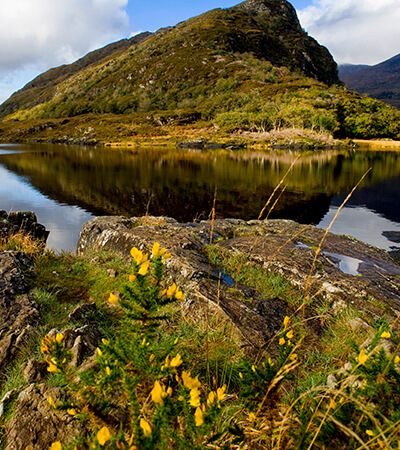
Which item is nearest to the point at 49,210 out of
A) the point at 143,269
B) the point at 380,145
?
the point at 143,269

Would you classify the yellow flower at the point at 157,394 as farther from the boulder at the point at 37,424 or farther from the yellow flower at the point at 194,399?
the boulder at the point at 37,424

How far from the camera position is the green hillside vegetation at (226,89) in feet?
280

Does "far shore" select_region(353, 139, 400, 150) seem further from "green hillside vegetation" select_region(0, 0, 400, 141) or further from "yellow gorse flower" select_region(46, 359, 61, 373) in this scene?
"yellow gorse flower" select_region(46, 359, 61, 373)

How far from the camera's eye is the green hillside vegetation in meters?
85.4

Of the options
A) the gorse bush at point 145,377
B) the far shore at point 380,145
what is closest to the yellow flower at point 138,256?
the gorse bush at point 145,377

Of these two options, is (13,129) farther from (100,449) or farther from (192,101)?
(100,449)

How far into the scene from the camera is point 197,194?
77.5 feet

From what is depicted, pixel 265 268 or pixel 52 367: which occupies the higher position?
pixel 52 367

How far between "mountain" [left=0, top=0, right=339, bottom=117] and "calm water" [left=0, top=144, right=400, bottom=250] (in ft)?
299

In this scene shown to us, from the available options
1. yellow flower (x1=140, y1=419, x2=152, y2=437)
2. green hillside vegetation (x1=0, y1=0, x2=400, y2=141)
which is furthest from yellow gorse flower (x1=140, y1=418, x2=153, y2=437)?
green hillside vegetation (x1=0, y1=0, x2=400, y2=141)

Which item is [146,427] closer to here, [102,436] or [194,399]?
[102,436]

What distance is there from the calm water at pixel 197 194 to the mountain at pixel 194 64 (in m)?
91.1

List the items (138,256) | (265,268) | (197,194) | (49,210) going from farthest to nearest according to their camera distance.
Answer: (197,194) → (49,210) → (265,268) → (138,256)

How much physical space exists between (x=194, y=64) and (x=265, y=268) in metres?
151
